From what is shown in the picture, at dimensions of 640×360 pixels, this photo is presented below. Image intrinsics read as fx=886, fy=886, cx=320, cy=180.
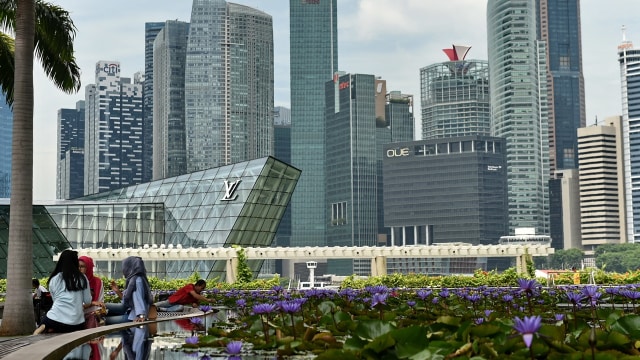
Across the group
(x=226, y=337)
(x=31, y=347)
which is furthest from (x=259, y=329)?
(x=31, y=347)

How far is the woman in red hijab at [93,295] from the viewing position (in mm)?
13914

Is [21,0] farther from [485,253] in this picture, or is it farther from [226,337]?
[485,253]

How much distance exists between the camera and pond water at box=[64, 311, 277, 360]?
26.1 feet

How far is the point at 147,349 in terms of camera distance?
9250 millimetres

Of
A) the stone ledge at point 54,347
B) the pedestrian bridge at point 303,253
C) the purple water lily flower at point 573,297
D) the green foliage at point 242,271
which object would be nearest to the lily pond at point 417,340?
the purple water lily flower at point 573,297

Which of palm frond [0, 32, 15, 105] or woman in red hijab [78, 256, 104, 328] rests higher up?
palm frond [0, 32, 15, 105]

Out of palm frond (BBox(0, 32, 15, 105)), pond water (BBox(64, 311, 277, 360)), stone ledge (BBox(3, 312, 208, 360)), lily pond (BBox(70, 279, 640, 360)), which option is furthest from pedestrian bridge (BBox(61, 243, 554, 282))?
lily pond (BBox(70, 279, 640, 360))

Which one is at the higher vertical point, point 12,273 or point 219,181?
point 219,181

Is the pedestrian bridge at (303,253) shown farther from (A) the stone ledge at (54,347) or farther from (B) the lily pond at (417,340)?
(B) the lily pond at (417,340)

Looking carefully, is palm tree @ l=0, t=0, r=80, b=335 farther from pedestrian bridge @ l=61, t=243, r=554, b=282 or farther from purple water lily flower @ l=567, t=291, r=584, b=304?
pedestrian bridge @ l=61, t=243, r=554, b=282

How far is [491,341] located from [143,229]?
235 feet

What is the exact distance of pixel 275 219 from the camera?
7638cm

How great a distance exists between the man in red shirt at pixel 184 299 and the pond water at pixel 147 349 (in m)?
6.01

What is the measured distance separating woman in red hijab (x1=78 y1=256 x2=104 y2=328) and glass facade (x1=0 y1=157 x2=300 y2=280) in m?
54.6
